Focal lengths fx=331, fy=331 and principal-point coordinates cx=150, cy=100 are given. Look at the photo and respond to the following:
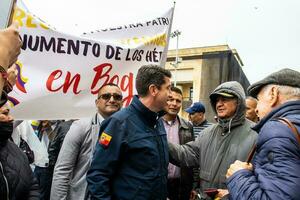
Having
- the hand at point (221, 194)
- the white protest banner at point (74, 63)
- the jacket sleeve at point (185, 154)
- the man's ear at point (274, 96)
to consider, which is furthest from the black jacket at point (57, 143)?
the man's ear at point (274, 96)

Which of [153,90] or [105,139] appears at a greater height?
[153,90]

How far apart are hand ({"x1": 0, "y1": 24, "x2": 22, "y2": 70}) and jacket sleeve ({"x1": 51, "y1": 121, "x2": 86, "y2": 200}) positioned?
200 cm

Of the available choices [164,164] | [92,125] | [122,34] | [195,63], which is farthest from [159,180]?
[195,63]

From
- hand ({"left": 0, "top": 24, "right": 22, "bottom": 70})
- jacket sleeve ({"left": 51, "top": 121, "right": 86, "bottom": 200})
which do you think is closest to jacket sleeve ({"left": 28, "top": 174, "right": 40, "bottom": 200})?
jacket sleeve ({"left": 51, "top": 121, "right": 86, "bottom": 200})

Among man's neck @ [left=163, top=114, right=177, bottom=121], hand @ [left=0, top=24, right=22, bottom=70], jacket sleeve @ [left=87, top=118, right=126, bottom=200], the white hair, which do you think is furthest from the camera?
man's neck @ [left=163, top=114, right=177, bottom=121]

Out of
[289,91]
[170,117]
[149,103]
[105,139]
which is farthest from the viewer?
[170,117]

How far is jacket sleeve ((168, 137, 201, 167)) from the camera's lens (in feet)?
10.3

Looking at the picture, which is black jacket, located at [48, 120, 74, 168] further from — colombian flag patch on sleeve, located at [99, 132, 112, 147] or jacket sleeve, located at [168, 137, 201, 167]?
colombian flag patch on sleeve, located at [99, 132, 112, 147]

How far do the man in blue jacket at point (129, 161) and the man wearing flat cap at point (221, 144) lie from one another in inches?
20.0

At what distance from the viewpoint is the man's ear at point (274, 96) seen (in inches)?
76.9

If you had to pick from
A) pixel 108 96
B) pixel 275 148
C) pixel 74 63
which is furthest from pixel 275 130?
pixel 74 63

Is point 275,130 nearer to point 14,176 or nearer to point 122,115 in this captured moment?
point 122,115

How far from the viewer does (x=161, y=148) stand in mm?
2682

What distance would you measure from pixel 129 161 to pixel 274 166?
3.88ft
